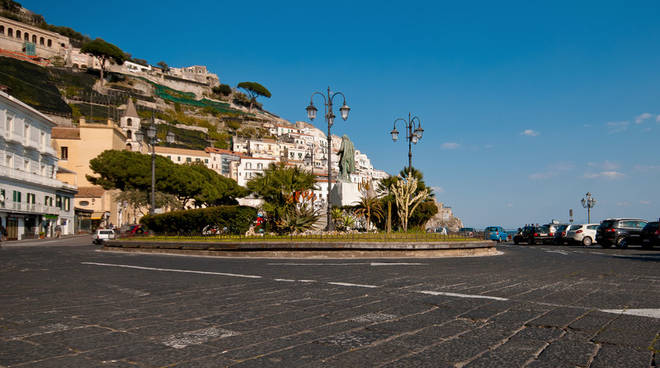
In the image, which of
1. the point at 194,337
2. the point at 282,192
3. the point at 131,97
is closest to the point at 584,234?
the point at 282,192

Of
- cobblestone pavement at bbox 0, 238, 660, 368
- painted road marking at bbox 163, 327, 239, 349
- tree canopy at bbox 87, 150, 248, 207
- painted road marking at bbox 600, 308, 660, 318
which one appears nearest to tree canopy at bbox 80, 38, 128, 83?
tree canopy at bbox 87, 150, 248, 207

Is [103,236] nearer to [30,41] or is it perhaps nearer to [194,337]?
[194,337]

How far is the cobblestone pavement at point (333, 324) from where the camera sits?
346 cm

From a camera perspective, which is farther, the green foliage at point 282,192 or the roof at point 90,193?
the roof at point 90,193

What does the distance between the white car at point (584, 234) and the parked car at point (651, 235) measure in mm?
9486

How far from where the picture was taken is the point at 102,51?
14288cm

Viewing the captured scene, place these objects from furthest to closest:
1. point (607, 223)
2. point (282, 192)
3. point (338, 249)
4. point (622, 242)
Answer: point (607, 223)
point (622, 242)
point (282, 192)
point (338, 249)

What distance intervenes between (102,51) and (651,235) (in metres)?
155

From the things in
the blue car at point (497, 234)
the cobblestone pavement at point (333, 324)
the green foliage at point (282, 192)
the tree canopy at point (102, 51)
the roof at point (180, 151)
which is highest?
the tree canopy at point (102, 51)

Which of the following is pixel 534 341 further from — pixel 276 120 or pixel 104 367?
pixel 276 120

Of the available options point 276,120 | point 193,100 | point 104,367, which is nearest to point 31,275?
point 104,367

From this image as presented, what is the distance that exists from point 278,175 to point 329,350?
68.5ft

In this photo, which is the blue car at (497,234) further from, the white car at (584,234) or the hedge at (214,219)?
the hedge at (214,219)

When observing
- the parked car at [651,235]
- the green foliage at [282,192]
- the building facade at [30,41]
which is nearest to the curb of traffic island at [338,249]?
the green foliage at [282,192]
